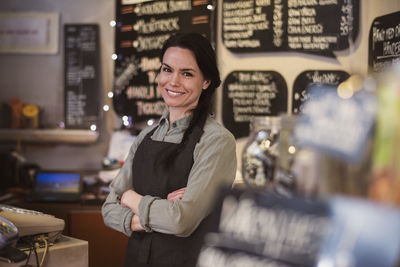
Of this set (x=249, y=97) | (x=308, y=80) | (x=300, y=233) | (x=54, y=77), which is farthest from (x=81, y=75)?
(x=300, y=233)

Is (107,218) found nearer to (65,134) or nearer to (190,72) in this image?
(190,72)

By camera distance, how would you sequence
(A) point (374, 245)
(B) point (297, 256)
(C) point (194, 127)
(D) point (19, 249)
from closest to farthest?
(A) point (374, 245), (B) point (297, 256), (D) point (19, 249), (C) point (194, 127)

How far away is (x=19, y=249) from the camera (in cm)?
196

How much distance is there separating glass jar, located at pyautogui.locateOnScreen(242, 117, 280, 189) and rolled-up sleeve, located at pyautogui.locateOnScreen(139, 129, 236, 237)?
0.70m

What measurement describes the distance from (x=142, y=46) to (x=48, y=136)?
1.05 m

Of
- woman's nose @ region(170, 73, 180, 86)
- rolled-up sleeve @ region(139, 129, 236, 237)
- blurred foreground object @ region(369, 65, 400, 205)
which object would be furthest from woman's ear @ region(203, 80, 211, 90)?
blurred foreground object @ region(369, 65, 400, 205)

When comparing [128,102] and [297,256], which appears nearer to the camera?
[297,256]

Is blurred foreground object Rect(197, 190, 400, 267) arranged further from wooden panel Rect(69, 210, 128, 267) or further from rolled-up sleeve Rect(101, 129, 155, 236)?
wooden panel Rect(69, 210, 128, 267)

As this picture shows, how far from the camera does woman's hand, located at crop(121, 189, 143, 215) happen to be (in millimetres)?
2084

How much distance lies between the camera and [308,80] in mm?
3600

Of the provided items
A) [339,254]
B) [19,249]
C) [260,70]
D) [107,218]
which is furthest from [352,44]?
[339,254]

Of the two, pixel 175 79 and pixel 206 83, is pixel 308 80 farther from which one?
pixel 175 79

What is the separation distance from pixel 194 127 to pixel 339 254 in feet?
4.10

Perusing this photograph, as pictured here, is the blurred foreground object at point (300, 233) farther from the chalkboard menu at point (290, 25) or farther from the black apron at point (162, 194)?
the chalkboard menu at point (290, 25)
